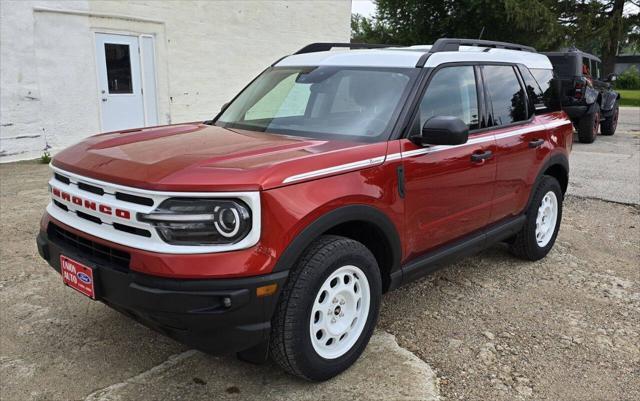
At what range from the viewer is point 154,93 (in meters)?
10.5

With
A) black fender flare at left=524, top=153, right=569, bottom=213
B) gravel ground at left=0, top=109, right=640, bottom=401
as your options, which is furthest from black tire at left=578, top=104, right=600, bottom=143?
gravel ground at left=0, top=109, right=640, bottom=401

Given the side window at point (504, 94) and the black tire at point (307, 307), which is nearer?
the black tire at point (307, 307)

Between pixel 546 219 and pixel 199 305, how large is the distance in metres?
3.68

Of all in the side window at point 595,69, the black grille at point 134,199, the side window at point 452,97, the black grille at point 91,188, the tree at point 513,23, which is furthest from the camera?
the tree at point 513,23

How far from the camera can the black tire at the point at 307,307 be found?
2.63 meters

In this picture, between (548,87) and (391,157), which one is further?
(548,87)

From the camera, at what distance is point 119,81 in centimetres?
992

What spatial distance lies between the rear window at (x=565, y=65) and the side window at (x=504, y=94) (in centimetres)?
831

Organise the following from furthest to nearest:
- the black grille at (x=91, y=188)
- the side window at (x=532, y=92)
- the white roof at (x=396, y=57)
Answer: the side window at (x=532, y=92)
the white roof at (x=396, y=57)
the black grille at (x=91, y=188)

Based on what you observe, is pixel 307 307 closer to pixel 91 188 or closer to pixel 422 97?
pixel 91 188

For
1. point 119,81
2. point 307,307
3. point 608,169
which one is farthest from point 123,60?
point 608,169

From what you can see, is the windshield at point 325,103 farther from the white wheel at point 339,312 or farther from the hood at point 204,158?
the white wheel at point 339,312

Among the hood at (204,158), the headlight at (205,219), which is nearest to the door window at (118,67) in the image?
the hood at (204,158)

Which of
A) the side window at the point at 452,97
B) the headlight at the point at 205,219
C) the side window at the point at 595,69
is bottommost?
the headlight at the point at 205,219
